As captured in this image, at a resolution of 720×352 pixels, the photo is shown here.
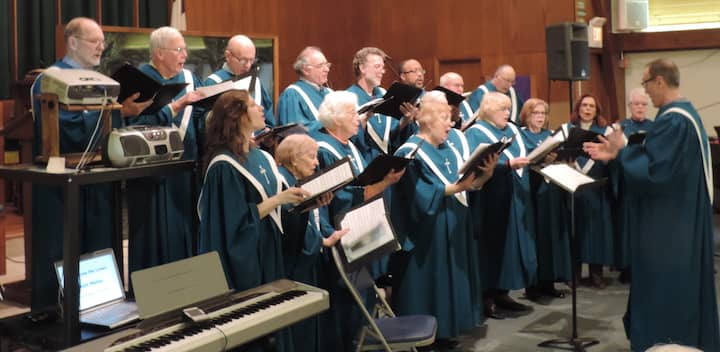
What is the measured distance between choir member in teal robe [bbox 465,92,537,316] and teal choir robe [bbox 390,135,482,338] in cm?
84

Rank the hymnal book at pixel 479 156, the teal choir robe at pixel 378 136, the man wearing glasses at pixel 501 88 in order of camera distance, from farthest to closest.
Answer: the man wearing glasses at pixel 501 88 < the teal choir robe at pixel 378 136 < the hymnal book at pixel 479 156

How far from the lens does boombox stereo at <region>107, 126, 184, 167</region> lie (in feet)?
11.4

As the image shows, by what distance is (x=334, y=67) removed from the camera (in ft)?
38.9

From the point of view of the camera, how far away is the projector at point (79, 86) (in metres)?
3.44

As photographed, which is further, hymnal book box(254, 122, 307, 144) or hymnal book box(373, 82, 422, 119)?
hymnal book box(373, 82, 422, 119)

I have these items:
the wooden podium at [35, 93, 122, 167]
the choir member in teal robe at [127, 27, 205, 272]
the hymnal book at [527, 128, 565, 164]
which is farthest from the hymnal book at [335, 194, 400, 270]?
the hymnal book at [527, 128, 565, 164]

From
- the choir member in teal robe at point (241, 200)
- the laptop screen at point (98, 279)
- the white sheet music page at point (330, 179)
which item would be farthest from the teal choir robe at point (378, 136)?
the laptop screen at point (98, 279)

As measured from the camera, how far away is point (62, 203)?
442 cm

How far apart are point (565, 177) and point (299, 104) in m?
1.94

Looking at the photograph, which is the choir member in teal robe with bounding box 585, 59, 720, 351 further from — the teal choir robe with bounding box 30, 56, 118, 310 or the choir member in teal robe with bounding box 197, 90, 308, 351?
the teal choir robe with bounding box 30, 56, 118, 310

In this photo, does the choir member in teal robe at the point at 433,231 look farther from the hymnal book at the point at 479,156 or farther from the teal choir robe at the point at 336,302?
the teal choir robe at the point at 336,302

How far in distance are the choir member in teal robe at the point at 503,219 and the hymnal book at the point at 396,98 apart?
0.64m

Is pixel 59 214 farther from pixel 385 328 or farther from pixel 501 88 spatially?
pixel 501 88

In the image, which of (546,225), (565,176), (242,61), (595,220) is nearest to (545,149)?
(565,176)
